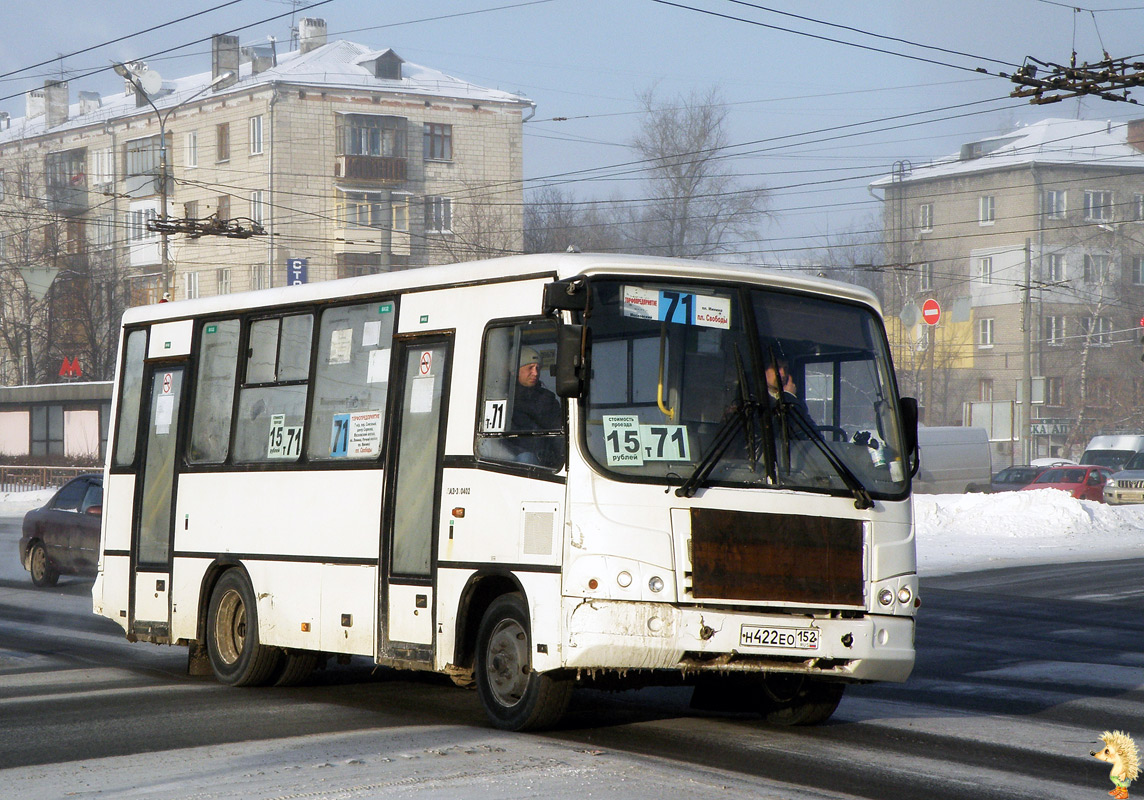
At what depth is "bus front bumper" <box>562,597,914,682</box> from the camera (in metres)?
8.07

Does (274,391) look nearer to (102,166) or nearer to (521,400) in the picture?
(521,400)

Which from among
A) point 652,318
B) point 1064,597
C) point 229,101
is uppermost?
point 229,101

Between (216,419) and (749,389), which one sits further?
(216,419)

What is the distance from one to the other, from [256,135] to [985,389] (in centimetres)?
4499

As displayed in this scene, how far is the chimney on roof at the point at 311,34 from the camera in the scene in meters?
73.6

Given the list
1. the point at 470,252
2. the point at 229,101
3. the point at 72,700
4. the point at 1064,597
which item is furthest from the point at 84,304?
the point at 72,700

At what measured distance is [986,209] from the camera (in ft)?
291

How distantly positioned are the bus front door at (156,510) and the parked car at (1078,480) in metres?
38.3

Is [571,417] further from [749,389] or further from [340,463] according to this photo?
[340,463]

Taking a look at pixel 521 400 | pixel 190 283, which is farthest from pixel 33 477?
pixel 521 400

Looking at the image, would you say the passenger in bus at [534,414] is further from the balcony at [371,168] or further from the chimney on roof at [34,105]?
the chimney on roof at [34,105]

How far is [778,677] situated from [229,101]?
64.4m

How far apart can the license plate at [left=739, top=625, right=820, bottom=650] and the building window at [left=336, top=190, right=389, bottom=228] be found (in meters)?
60.9

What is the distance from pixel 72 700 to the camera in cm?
1015
